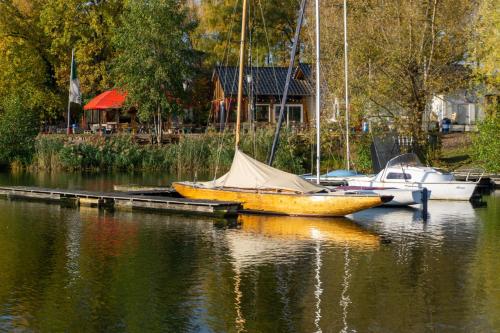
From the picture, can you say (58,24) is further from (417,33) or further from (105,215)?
(105,215)

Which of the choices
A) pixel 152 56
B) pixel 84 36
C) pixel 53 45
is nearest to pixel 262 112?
pixel 152 56

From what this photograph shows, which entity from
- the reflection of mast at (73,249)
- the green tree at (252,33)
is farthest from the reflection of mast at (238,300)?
the green tree at (252,33)

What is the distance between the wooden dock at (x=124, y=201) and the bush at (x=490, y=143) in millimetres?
20819

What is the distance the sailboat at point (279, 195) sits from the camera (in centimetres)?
3212

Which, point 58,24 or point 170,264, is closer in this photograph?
point 170,264

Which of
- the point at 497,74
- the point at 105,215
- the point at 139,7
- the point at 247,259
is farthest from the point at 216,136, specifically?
the point at 247,259

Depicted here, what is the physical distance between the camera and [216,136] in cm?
6181

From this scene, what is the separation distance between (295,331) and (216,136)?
1787 inches

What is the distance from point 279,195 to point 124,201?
8.09 meters

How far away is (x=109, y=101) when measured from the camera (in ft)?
236

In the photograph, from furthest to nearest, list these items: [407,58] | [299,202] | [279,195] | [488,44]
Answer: [407,58] < [488,44] < [279,195] < [299,202]

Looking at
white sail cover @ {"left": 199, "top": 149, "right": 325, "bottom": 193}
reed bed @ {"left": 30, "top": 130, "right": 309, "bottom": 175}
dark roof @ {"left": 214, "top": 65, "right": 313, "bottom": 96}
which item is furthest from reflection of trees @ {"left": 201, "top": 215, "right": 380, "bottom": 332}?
dark roof @ {"left": 214, "top": 65, "right": 313, "bottom": 96}

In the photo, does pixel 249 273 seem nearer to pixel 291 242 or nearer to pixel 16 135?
pixel 291 242

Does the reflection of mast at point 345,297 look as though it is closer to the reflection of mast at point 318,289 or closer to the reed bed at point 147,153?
the reflection of mast at point 318,289
